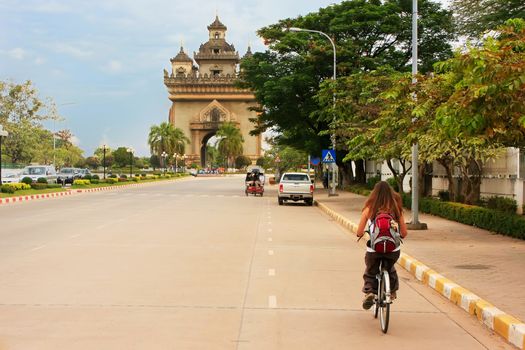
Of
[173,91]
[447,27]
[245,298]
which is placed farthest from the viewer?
[173,91]

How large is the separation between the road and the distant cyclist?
464 millimetres

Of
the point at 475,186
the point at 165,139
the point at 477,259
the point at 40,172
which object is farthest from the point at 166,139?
the point at 477,259

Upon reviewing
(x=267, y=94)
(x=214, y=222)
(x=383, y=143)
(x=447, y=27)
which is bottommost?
(x=214, y=222)

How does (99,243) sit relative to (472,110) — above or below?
below

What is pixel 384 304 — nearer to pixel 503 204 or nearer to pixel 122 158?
pixel 503 204

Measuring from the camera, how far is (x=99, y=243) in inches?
612

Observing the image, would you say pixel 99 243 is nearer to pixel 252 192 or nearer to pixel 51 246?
pixel 51 246

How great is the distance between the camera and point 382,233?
762 centimetres

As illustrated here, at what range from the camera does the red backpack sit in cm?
762

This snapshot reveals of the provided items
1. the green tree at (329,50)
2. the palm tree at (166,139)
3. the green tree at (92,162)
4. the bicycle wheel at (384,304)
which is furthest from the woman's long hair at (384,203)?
the green tree at (92,162)

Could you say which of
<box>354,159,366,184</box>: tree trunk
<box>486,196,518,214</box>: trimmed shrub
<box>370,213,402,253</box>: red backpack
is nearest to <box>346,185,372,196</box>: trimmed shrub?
<box>354,159,366,184</box>: tree trunk

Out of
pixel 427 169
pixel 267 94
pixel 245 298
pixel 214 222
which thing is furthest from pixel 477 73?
pixel 267 94

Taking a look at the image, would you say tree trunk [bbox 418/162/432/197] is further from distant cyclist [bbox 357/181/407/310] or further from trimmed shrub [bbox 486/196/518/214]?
distant cyclist [bbox 357/181/407/310]

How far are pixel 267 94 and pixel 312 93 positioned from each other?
3.03 meters
